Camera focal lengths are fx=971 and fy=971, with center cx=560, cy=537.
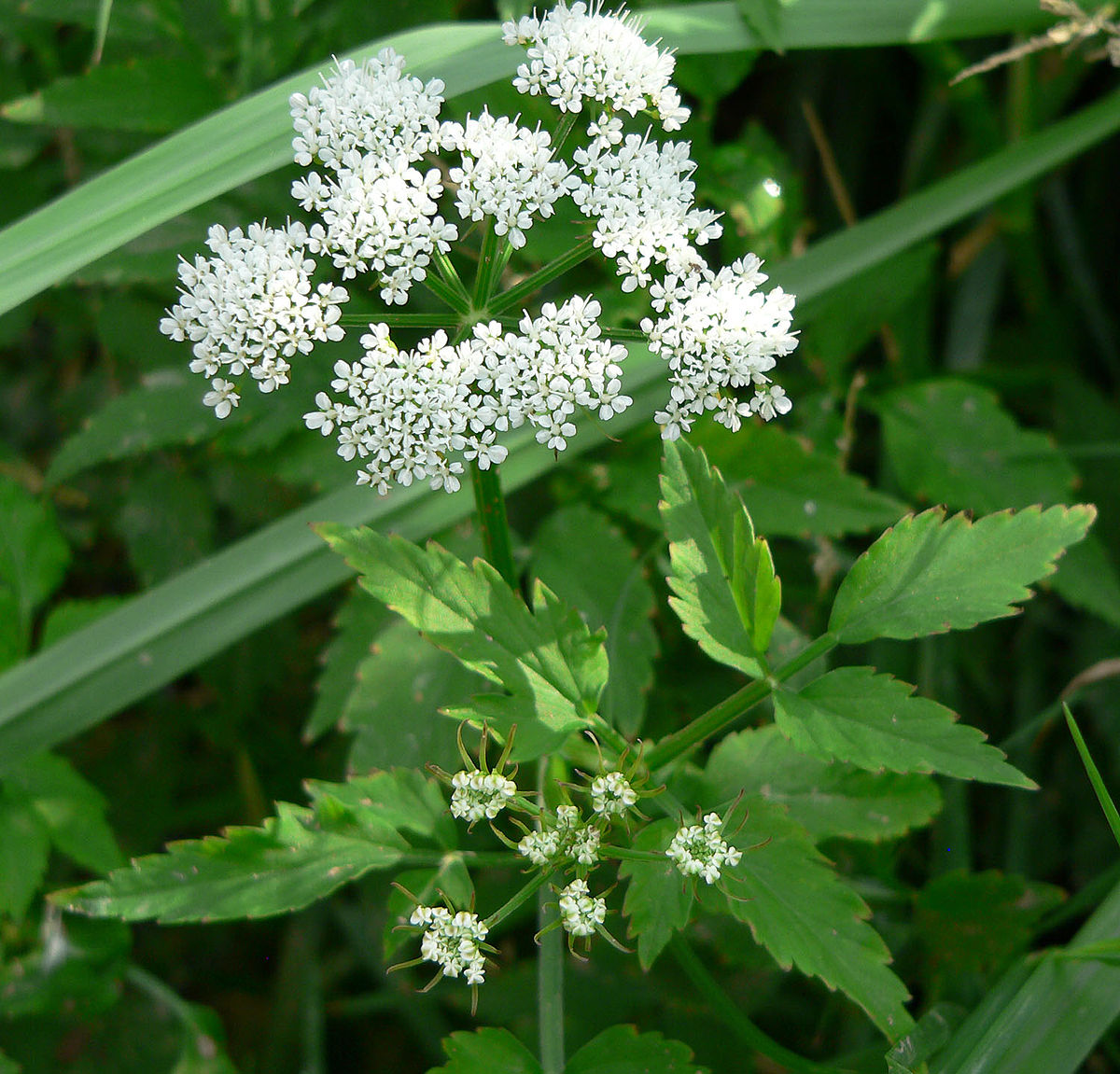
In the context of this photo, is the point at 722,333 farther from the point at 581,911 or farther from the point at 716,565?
the point at 581,911

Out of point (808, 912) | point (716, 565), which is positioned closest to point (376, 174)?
point (716, 565)

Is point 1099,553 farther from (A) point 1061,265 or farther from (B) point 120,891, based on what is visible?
(B) point 120,891

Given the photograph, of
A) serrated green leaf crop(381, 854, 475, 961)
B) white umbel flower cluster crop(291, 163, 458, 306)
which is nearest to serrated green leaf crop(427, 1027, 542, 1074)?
serrated green leaf crop(381, 854, 475, 961)

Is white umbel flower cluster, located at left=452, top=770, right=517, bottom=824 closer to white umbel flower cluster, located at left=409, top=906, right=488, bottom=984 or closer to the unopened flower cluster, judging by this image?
white umbel flower cluster, located at left=409, top=906, right=488, bottom=984

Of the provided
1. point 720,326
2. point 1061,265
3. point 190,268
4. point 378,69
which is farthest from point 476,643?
point 1061,265

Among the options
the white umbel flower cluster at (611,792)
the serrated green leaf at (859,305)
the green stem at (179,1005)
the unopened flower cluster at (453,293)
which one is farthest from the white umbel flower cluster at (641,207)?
the green stem at (179,1005)

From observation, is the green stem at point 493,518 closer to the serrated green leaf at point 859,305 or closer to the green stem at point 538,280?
the green stem at point 538,280
